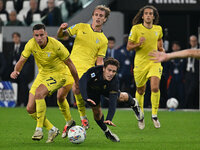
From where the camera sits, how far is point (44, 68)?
987 cm

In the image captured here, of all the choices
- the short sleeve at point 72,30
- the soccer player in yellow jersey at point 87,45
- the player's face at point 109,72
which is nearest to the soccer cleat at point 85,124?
the soccer player in yellow jersey at point 87,45

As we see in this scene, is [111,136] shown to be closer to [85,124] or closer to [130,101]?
[130,101]

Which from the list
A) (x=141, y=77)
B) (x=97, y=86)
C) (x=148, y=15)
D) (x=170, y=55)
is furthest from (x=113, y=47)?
(x=170, y=55)

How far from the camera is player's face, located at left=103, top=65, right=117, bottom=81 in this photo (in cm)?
896

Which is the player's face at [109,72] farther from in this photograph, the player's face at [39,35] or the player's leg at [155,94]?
the player's leg at [155,94]

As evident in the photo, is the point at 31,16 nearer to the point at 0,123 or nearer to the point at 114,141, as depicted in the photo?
the point at 0,123

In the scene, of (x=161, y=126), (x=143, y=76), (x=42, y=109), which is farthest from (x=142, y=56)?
(x=42, y=109)

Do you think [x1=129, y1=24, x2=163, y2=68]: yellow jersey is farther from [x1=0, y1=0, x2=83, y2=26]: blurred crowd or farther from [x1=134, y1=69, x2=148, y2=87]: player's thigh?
[x1=0, y1=0, x2=83, y2=26]: blurred crowd

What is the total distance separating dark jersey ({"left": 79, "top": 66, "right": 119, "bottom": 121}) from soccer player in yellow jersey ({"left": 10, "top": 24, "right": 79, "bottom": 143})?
1.28 ft

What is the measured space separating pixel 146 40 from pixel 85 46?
5.35 ft

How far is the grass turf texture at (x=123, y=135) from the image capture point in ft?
29.0

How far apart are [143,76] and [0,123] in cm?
320

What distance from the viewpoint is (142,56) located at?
492 inches

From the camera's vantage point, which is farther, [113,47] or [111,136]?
[113,47]
